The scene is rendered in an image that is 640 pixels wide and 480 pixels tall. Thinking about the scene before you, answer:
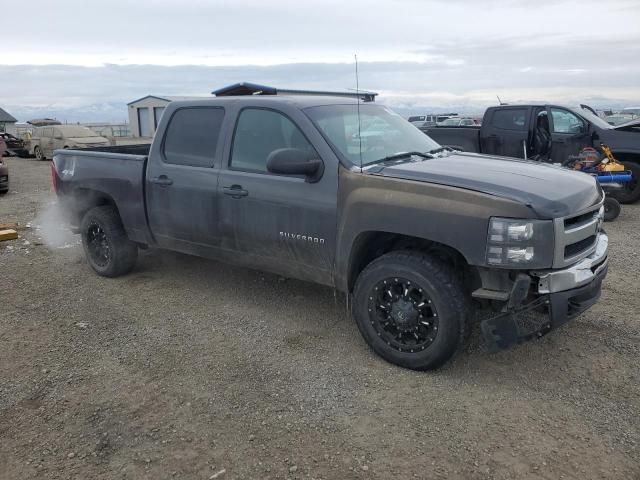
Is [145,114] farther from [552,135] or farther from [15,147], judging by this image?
[552,135]

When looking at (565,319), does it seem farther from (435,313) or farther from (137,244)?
(137,244)

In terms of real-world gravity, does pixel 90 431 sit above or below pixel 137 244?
below

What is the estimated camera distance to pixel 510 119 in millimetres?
10602

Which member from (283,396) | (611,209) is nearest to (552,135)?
(611,209)

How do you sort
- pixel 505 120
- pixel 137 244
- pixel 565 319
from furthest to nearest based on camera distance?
1. pixel 505 120
2. pixel 137 244
3. pixel 565 319

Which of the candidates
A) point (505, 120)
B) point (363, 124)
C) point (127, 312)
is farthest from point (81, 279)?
point (505, 120)

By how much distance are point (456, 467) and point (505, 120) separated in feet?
29.7

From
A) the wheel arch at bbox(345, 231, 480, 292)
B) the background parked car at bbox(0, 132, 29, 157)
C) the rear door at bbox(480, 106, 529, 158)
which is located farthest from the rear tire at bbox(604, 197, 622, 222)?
the background parked car at bbox(0, 132, 29, 157)

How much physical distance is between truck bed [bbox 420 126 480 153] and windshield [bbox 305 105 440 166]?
6276mm

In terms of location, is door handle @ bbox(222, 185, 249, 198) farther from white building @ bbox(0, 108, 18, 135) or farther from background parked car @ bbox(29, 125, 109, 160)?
white building @ bbox(0, 108, 18, 135)

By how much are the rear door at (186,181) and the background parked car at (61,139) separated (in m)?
16.4

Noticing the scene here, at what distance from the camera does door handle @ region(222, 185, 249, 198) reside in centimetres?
441

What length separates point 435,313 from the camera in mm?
3559

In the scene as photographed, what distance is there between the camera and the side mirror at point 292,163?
151 inches
